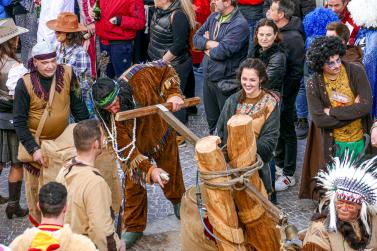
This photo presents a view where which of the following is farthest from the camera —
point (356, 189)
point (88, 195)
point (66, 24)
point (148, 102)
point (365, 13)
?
point (66, 24)

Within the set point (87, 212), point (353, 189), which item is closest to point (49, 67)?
point (87, 212)

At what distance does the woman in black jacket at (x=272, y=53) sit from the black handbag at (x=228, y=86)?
608 millimetres

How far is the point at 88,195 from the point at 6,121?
7.66 ft

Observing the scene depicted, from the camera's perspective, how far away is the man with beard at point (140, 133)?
5.77 m

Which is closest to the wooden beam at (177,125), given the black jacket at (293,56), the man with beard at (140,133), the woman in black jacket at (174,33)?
the man with beard at (140,133)

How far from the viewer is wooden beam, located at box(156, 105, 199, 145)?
4699 mm

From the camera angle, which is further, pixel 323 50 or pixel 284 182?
pixel 284 182

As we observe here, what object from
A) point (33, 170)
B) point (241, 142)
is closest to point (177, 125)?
point (241, 142)

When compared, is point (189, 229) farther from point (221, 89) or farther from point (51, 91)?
point (221, 89)

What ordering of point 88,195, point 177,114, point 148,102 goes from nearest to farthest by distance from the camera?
point 88,195
point 148,102
point 177,114

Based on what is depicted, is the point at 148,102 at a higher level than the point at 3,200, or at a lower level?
higher

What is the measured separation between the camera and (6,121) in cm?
680

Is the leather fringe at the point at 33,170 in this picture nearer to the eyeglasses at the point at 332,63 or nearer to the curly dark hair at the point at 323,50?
the curly dark hair at the point at 323,50

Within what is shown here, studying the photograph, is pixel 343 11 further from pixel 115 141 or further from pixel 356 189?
pixel 356 189
